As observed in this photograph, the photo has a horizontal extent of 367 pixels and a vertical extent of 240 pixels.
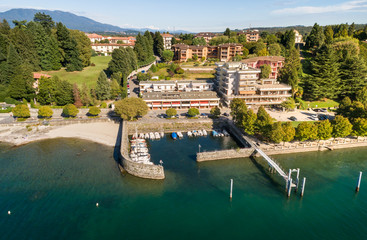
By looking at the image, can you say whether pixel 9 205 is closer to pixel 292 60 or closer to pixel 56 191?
pixel 56 191

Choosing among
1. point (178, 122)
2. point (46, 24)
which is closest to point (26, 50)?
point (46, 24)

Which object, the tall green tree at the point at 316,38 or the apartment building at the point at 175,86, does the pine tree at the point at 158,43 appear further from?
the tall green tree at the point at 316,38

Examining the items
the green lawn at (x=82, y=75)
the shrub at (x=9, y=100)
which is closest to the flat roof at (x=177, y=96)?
the green lawn at (x=82, y=75)

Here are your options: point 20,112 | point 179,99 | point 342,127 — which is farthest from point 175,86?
point 342,127

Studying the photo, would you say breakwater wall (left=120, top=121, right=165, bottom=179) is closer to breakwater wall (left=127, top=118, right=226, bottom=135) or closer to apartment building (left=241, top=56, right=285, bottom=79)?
breakwater wall (left=127, top=118, right=226, bottom=135)

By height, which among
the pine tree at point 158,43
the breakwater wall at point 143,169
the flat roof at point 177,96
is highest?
the pine tree at point 158,43

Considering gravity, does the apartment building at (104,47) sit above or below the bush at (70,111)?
above

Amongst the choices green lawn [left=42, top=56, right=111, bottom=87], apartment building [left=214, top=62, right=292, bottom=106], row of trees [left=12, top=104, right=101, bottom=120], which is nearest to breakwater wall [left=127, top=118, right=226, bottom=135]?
row of trees [left=12, top=104, right=101, bottom=120]
